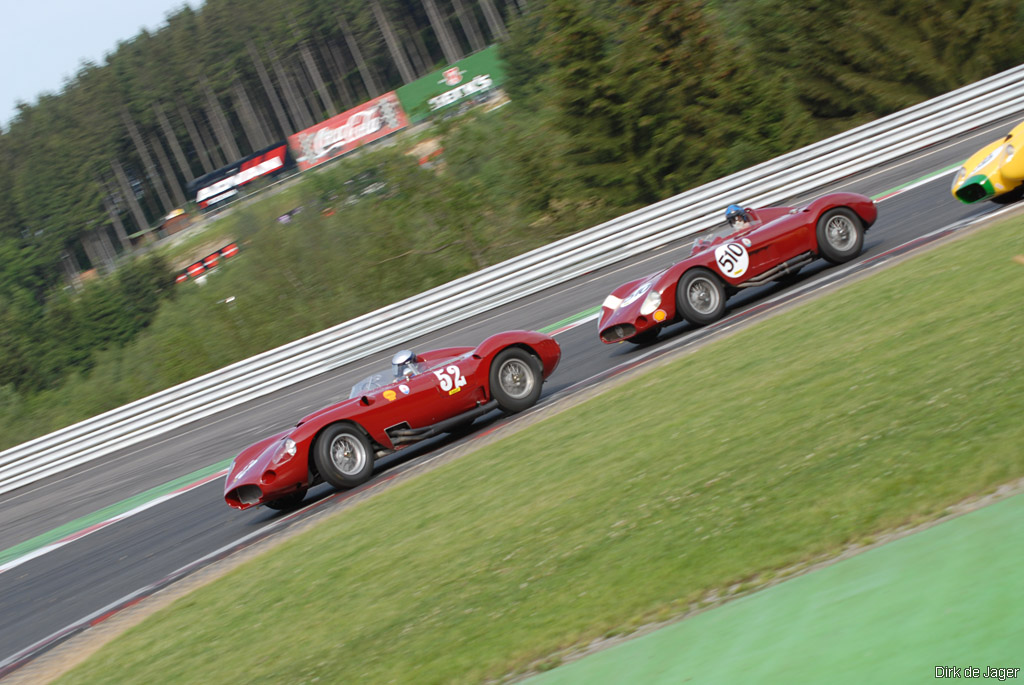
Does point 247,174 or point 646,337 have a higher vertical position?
point 247,174

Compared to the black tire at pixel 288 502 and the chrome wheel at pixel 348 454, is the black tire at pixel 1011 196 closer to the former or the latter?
the chrome wheel at pixel 348 454

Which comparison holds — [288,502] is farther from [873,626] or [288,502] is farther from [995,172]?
[995,172]

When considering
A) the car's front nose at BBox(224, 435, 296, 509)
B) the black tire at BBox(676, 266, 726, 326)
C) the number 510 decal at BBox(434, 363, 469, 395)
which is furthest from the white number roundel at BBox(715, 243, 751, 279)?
the car's front nose at BBox(224, 435, 296, 509)

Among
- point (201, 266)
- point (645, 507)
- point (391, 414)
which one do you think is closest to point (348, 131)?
point (201, 266)

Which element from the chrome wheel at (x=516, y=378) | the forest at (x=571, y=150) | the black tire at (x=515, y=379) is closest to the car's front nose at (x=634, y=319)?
the black tire at (x=515, y=379)

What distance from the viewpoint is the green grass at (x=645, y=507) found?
428cm

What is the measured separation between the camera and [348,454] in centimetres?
939

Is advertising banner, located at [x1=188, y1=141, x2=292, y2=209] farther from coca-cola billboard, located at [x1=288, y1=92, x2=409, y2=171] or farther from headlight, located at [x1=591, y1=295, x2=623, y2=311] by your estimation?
headlight, located at [x1=591, y1=295, x2=623, y2=311]

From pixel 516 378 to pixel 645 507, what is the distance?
16.2 ft

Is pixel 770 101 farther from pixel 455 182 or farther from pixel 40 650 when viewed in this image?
pixel 40 650

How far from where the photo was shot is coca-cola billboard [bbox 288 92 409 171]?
7544 centimetres

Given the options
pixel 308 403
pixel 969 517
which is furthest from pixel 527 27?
pixel 969 517

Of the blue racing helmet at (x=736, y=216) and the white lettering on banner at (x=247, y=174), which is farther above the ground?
the white lettering on banner at (x=247, y=174)

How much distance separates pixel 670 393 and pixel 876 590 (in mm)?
4625
